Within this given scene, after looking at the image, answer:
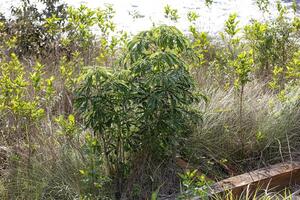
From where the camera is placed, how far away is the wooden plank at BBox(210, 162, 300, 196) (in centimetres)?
390

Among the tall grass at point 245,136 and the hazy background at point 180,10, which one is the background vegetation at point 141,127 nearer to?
the tall grass at point 245,136

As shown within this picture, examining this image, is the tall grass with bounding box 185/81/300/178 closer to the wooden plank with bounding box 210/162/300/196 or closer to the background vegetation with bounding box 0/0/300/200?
the background vegetation with bounding box 0/0/300/200

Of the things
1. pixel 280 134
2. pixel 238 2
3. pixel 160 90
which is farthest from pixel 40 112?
pixel 238 2

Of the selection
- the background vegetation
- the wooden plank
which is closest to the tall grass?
the background vegetation

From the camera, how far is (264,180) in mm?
4117

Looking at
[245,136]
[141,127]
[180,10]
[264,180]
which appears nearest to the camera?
[141,127]

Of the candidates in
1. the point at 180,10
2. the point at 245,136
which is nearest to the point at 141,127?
the point at 245,136

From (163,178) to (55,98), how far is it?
135cm

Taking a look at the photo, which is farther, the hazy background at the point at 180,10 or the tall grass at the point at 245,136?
the hazy background at the point at 180,10

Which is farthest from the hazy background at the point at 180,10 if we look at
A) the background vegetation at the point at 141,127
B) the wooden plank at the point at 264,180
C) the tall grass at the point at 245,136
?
the wooden plank at the point at 264,180

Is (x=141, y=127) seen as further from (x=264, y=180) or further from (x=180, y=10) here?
(x=180, y=10)

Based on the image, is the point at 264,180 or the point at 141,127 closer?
the point at 141,127

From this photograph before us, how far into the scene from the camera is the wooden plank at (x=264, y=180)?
3.90 meters

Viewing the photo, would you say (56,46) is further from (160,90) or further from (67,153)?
(160,90)
